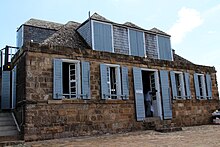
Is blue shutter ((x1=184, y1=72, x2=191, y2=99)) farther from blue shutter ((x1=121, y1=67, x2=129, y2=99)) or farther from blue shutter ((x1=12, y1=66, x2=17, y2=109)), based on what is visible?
blue shutter ((x1=12, y1=66, x2=17, y2=109))

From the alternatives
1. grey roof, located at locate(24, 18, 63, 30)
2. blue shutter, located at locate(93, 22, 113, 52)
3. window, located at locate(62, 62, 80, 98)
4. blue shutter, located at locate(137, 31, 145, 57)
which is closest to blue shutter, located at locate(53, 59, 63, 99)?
window, located at locate(62, 62, 80, 98)

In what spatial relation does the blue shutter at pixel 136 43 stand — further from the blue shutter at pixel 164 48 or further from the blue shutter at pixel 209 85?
the blue shutter at pixel 209 85

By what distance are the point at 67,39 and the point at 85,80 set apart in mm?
3400

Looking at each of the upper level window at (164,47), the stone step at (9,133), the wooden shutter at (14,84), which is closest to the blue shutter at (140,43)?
the upper level window at (164,47)

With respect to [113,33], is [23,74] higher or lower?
lower

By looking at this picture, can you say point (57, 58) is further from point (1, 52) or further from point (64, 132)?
point (1, 52)

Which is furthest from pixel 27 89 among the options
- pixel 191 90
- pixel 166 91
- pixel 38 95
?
pixel 191 90

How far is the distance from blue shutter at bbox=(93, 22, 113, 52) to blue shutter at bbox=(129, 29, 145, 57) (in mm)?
1353

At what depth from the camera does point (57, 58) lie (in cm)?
973

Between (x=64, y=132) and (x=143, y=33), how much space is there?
7448 millimetres

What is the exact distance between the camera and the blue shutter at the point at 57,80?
931 centimetres

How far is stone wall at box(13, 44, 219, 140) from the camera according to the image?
8867 mm

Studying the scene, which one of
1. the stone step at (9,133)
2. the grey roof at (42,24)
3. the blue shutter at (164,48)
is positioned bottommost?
the stone step at (9,133)

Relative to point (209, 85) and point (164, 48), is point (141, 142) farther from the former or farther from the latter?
point (209, 85)
